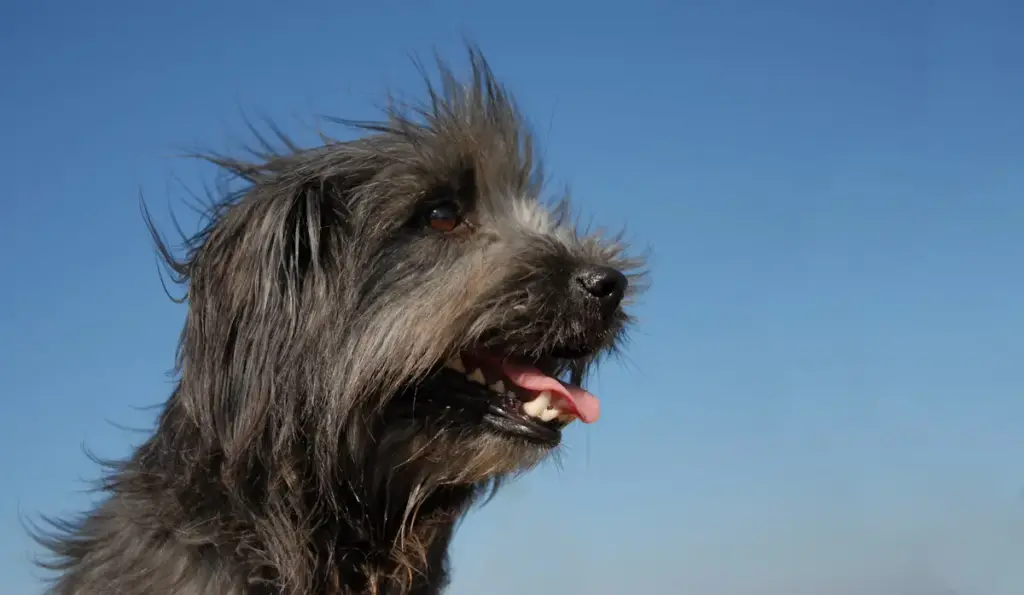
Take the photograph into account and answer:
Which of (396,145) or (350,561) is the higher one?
(396,145)

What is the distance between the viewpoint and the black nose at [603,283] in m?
4.31

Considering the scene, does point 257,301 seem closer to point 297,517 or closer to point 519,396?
point 297,517

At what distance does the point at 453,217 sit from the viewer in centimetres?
445

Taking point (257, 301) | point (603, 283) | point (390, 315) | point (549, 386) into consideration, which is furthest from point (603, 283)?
point (257, 301)

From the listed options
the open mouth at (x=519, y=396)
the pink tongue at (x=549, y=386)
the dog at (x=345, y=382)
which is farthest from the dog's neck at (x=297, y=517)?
the pink tongue at (x=549, y=386)

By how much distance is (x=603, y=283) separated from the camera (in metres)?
4.32

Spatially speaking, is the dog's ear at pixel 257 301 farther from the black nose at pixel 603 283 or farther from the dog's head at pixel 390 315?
the black nose at pixel 603 283

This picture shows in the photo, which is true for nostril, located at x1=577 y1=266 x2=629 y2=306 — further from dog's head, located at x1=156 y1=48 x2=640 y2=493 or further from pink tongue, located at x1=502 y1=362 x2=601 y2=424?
pink tongue, located at x1=502 y1=362 x2=601 y2=424

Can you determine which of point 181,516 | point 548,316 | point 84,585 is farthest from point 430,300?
point 84,585

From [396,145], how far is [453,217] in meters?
0.35

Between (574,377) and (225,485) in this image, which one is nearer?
(225,485)

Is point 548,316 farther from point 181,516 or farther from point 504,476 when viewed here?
point 181,516

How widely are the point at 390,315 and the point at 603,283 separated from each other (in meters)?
A: 0.83

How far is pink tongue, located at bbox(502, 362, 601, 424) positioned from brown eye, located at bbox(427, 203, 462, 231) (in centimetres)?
58
